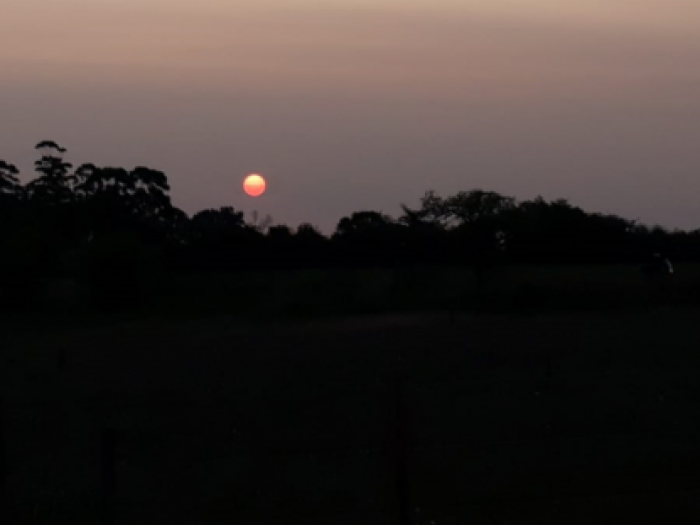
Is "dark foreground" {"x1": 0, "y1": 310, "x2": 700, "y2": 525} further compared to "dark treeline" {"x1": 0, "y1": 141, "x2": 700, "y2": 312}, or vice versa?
"dark treeline" {"x1": 0, "y1": 141, "x2": 700, "y2": 312}

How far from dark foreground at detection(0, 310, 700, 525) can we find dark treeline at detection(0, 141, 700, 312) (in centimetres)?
1769

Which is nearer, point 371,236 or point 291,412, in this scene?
point 291,412

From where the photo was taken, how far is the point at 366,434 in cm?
1386

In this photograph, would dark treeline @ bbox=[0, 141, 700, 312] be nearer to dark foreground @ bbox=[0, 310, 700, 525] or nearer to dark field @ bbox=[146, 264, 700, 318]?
dark field @ bbox=[146, 264, 700, 318]

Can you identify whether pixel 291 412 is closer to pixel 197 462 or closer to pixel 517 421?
pixel 517 421

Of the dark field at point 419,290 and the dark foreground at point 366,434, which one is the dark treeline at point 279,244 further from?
the dark foreground at point 366,434

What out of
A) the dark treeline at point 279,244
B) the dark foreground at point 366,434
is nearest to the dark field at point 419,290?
the dark treeline at point 279,244

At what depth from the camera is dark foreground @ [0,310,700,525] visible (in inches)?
375

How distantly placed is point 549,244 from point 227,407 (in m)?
40.8

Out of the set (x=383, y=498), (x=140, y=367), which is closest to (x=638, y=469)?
(x=383, y=498)

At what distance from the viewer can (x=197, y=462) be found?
10578mm

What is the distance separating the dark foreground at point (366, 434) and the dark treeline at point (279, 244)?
17.7 metres

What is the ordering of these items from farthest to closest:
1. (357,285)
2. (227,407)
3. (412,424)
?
(357,285)
(227,407)
(412,424)

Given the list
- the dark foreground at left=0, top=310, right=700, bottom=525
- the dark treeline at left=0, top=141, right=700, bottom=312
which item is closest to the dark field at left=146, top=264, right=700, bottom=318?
the dark treeline at left=0, top=141, right=700, bottom=312
